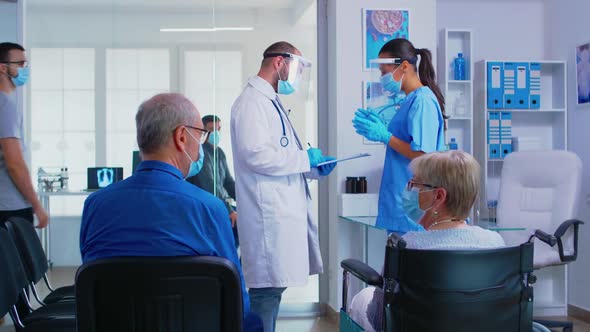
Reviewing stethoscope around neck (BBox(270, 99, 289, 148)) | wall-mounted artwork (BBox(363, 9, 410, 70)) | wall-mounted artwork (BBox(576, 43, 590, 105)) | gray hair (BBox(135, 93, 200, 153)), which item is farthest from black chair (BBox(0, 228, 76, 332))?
wall-mounted artwork (BBox(576, 43, 590, 105))

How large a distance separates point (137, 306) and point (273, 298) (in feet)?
4.43

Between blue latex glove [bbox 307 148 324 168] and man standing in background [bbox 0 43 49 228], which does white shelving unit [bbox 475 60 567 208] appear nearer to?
blue latex glove [bbox 307 148 324 168]

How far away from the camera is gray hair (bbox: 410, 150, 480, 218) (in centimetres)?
199

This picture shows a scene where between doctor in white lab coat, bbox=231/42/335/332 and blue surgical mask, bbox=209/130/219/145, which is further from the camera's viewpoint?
blue surgical mask, bbox=209/130/219/145

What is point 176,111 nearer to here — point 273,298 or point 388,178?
point 273,298

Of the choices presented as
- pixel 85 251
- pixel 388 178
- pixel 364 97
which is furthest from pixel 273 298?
pixel 364 97

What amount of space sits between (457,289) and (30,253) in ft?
6.52

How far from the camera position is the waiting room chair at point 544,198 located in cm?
394

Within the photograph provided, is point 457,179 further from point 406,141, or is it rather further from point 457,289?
point 406,141

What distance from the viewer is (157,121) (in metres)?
1.80

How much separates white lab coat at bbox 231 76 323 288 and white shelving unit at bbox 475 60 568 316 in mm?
2416

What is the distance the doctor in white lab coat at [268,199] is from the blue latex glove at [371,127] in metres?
0.46

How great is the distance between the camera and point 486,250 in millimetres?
1767

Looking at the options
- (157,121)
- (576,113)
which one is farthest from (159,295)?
(576,113)
